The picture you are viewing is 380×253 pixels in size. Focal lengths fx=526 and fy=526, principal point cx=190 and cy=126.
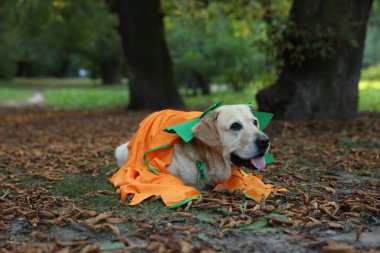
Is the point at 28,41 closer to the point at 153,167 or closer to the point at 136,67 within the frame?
the point at 136,67

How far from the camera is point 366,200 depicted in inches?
178

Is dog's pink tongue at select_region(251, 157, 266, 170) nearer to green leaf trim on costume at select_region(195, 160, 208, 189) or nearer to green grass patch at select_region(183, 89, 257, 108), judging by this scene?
green leaf trim on costume at select_region(195, 160, 208, 189)

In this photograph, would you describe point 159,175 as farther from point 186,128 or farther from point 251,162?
point 251,162

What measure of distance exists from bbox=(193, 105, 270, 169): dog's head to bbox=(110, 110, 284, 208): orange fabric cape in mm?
360

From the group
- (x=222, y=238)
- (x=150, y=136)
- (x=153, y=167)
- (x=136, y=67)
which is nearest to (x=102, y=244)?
(x=222, y=238)

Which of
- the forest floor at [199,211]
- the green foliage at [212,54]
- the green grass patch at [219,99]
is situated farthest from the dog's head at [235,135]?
the green foliage at [212,54]

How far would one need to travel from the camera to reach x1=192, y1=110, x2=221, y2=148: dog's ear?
462 centimetres

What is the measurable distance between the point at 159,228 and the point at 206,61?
59.2ft

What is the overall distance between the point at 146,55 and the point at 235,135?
946 cm

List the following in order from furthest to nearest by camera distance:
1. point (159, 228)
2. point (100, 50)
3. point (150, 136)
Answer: point (100, 50)
point (150, 136)
point (159, 228)

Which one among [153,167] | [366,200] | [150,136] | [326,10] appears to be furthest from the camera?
[326,10]

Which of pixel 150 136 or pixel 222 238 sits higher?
pixel 150 136

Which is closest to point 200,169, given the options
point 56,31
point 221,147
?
point 221,147

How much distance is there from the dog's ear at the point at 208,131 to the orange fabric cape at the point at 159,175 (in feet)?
1.31
